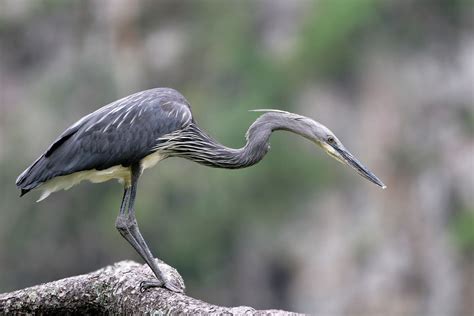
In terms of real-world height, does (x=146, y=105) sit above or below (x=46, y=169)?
above

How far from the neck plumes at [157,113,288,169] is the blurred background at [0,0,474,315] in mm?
16934

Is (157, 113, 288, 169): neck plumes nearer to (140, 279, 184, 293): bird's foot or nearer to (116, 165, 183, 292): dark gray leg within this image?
(116, 165, 183, 292): dark gray leg

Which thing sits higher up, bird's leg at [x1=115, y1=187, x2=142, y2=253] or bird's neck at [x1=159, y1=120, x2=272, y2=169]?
bird's neck at [x1=159, y1=120, x2=272, y2=169]

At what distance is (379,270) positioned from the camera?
976 inches

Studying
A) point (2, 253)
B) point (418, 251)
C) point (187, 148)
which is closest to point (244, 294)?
point (418, 251)

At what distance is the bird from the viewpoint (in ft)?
22.6

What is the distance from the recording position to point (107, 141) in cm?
691

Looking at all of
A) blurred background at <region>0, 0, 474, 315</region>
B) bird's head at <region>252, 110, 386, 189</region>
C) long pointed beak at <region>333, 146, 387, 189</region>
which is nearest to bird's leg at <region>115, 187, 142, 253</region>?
bird's head at <region>252, 110, 386, 189</region>

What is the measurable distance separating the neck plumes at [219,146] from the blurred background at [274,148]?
16.9m

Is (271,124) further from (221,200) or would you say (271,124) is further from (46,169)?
(221,200)

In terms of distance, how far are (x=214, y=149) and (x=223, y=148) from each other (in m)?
0.06

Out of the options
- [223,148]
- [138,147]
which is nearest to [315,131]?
[223,148]

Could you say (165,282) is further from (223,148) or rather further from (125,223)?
(223,148)

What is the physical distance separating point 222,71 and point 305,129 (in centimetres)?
2265
